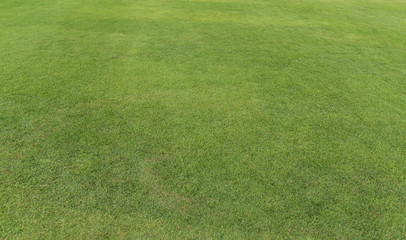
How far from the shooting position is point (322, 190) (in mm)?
2074

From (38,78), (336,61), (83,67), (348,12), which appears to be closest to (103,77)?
(83,67)

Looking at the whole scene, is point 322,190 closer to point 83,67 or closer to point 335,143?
point 335,143

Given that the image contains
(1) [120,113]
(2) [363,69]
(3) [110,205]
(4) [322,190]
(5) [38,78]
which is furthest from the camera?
(2) [363,69]

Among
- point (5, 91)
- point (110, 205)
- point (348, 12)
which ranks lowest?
point (110, 205)

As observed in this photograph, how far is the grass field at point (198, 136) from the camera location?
184 cm

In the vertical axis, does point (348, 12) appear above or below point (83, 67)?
above

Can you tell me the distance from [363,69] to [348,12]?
14.6 ft

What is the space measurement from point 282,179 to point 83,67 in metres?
3.05

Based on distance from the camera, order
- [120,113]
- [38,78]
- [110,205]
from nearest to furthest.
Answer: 1. [110,205]
2. [120,113]
3. [38,78]

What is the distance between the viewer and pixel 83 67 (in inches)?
→ 148

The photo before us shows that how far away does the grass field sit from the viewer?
6.03 ft

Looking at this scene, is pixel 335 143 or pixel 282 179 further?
pixel 335 143

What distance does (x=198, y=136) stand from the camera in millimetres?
2559

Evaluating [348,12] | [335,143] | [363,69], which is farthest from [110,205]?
[348,12]
